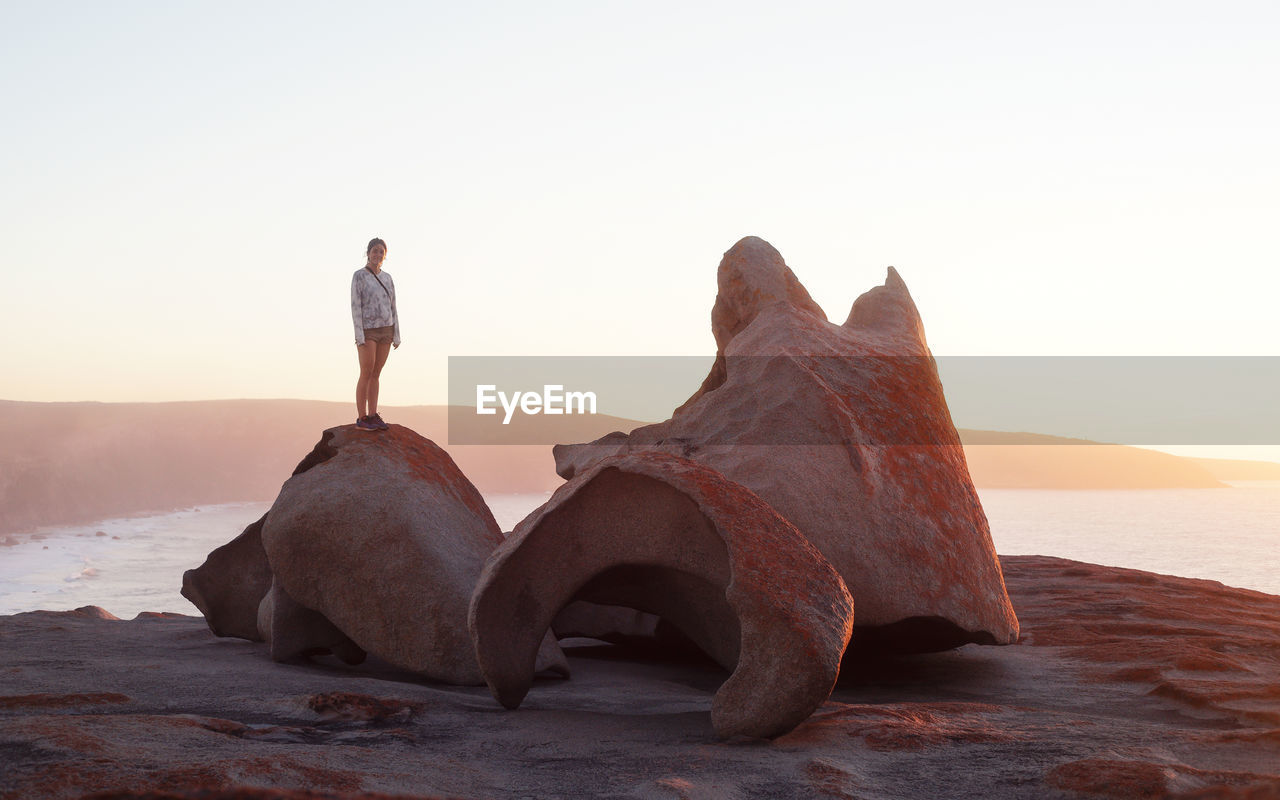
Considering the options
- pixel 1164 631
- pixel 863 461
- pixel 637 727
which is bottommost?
pixel 1164 631

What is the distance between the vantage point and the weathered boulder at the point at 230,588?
786 cm

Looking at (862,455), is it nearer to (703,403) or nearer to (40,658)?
(703,403)

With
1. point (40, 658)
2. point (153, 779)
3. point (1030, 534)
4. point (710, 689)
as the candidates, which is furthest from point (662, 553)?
point (1030, 534)

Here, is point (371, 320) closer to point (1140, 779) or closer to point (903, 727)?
point (903, 727)

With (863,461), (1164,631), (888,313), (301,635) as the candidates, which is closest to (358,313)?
(301,635)

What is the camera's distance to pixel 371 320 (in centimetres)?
739

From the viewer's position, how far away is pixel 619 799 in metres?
3.24

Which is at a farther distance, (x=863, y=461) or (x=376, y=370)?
(x=376, y=370)

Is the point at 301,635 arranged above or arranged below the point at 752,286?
below

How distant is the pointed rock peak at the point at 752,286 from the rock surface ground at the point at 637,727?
3184 mm

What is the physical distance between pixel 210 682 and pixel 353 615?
38.5 inches

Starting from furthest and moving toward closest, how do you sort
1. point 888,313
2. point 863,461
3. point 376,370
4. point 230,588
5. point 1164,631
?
1. point 888,313
2. point 230,588
3. point 376,370
4. point 1164,631
5. point 863,461

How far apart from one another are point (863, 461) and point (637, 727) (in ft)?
7.79

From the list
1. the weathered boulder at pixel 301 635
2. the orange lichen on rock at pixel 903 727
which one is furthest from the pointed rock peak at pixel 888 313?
the weathered boulder at pixel 301 635
